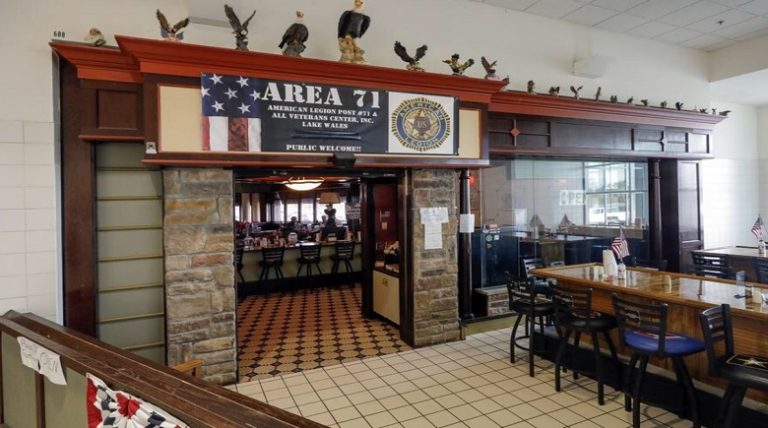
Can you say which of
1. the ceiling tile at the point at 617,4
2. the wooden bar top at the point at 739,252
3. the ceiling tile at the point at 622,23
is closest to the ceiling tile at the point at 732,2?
the ceiling tile at the point at 622,23

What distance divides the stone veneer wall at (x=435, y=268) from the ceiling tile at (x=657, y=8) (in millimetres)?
3259

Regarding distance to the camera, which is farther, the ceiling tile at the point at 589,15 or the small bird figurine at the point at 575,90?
the small bird figurine at the point at 575,90

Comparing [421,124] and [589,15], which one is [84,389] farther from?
[589,15]

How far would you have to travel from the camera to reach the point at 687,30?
19.0ft

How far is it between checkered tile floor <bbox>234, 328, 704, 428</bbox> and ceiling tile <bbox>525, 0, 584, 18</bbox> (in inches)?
166

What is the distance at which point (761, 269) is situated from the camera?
14.8ft

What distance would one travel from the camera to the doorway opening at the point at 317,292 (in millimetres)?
4344

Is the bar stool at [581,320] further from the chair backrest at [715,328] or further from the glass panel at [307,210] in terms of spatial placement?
the glass panel at [307,210]

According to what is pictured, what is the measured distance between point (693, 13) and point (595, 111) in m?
1.74

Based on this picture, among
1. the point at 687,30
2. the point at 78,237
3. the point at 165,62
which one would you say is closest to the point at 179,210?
the point at 78,237

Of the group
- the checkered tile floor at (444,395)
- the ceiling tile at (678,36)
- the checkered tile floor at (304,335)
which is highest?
the ceiling tile at (678,36)

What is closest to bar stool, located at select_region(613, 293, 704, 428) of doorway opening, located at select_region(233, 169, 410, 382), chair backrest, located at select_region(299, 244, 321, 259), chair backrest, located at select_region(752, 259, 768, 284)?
doorway opening, located at select_region(233, 169, 410, 382)

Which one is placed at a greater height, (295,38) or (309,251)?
(295,38)

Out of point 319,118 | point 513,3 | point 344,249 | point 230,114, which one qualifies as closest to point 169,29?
point 230,114
